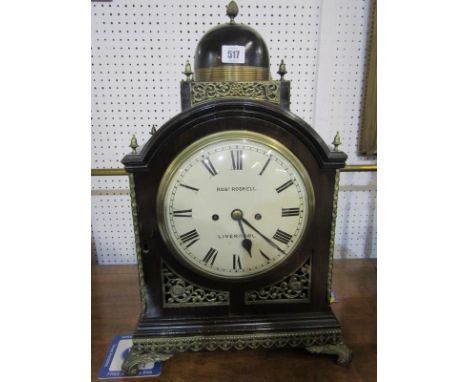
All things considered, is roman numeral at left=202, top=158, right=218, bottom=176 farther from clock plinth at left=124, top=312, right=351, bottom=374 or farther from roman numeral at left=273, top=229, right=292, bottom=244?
clock plinth at left=124, top=312, right=351, bottom=374

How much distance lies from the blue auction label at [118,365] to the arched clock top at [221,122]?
482mm

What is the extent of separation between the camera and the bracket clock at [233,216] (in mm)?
732

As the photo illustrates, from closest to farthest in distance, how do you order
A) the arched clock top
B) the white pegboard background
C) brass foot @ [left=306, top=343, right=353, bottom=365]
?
the arched clock top → brass foot @ [left=306, top=343, right=353, bottom=365] → the white pegboard background

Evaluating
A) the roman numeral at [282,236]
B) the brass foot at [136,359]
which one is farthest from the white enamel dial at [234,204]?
the brass foot at [136,359]

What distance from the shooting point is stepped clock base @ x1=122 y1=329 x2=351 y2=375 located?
2.61 feet

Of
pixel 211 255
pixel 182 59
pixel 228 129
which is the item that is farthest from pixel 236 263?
pixel 182 59

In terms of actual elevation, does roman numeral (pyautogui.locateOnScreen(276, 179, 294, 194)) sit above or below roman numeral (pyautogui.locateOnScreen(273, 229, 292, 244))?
above

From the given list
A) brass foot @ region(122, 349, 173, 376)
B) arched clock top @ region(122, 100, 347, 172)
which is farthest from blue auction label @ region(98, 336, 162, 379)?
arched clock top @ region(122, 100, 347, 172)

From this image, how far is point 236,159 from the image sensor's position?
74 centimetres

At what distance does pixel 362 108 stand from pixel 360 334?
794mm

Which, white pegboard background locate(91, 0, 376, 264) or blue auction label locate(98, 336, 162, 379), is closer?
blue auction label locate(98, 336, 162, 379)

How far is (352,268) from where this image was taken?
1.32 m

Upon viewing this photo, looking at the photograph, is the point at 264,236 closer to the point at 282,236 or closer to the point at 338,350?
the point at 282,236

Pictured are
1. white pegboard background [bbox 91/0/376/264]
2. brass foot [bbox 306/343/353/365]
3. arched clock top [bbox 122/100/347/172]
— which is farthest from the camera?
white pegboard background [bbox 91/0/376/264]
